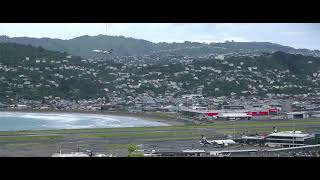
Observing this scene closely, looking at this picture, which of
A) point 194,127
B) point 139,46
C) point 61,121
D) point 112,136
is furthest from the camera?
point 139,46

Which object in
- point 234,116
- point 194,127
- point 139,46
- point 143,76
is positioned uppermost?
point 139,46

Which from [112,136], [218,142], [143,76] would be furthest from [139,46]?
[218,142]

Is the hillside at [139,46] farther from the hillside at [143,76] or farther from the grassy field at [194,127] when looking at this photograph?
the grassy field at [194,127]

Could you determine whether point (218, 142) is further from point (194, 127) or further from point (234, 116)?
point (234, 116)

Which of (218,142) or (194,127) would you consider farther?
(194,127)

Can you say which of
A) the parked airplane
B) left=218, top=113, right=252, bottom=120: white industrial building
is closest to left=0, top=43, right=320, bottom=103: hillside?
left=218, top=113, right=252, bottom=120: white industrial building

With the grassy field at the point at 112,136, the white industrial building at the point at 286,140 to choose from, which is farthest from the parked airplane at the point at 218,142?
the white industrial building at the point at 286,140
